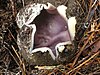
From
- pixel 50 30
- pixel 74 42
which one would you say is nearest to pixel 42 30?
pixel 50 30

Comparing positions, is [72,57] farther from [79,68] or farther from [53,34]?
[53,34]

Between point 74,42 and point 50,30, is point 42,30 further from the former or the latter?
point 74,42

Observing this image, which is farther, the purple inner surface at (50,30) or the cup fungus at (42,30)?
the purple inner surface at (50,30)

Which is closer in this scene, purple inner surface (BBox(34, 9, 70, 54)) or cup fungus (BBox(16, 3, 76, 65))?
cup fungus (BBox(16, 3, 76, 65))

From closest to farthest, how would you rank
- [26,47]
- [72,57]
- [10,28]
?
1. [26,47]
2. [72,57]
3. [10,28]

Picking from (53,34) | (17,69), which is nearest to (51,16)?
(53,34)

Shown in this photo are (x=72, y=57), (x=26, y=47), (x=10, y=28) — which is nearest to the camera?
(x=26, y=47)
